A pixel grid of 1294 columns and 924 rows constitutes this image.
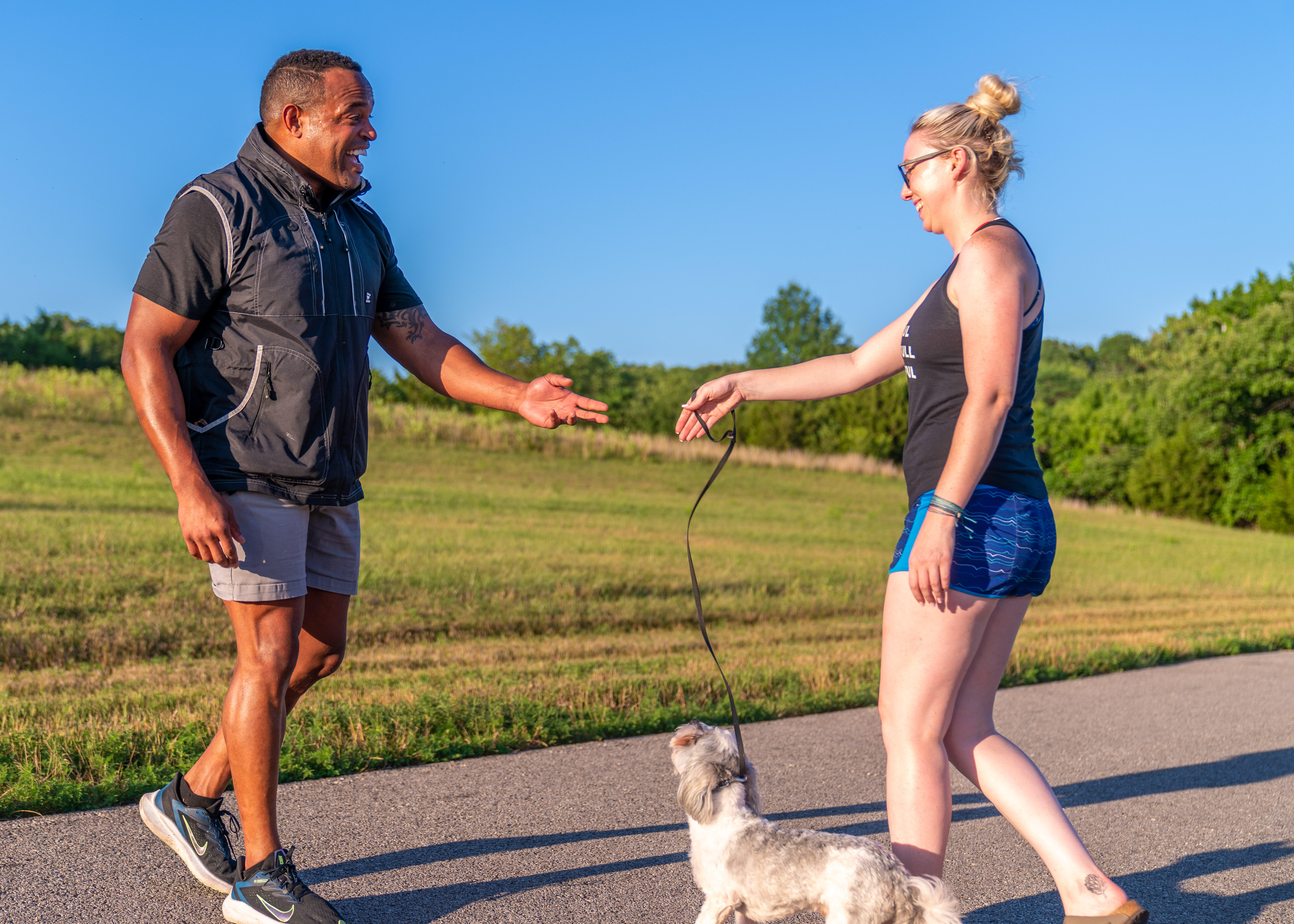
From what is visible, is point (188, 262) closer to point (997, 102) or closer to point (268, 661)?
point (268, 661)

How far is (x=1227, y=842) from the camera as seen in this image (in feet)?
14.2

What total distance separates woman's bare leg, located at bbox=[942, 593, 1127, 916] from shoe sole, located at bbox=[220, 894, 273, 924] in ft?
6.60

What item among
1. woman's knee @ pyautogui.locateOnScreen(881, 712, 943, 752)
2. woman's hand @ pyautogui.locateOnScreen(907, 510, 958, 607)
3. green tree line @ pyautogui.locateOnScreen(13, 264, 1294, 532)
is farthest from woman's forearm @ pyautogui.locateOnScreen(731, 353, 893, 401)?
green tree line @ pyautogui.locateOnScreen(13, 264, 1294, 532)

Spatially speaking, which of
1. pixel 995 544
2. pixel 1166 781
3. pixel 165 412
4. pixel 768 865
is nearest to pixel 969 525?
pixel 995 544

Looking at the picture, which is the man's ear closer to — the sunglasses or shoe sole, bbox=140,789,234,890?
the sunglasses

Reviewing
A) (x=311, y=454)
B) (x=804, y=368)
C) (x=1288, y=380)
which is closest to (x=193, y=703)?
(x=311, y=454)

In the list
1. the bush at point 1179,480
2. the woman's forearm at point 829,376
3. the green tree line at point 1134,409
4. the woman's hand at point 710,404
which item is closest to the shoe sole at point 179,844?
the woman's hand at point 710,404

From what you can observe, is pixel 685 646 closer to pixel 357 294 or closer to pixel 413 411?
pixel 357 294

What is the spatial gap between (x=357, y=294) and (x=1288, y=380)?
41004mm

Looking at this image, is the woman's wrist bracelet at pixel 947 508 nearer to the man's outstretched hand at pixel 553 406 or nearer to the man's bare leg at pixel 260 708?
the man's outstretched hand at pixel 553 406

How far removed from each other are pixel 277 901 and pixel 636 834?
1530 mm

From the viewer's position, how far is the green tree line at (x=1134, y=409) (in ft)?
123

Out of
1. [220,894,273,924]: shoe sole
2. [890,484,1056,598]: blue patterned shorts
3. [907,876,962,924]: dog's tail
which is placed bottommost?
[220,894,273,924]: shoe sole

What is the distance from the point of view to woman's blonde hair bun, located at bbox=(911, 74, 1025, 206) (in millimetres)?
2982
